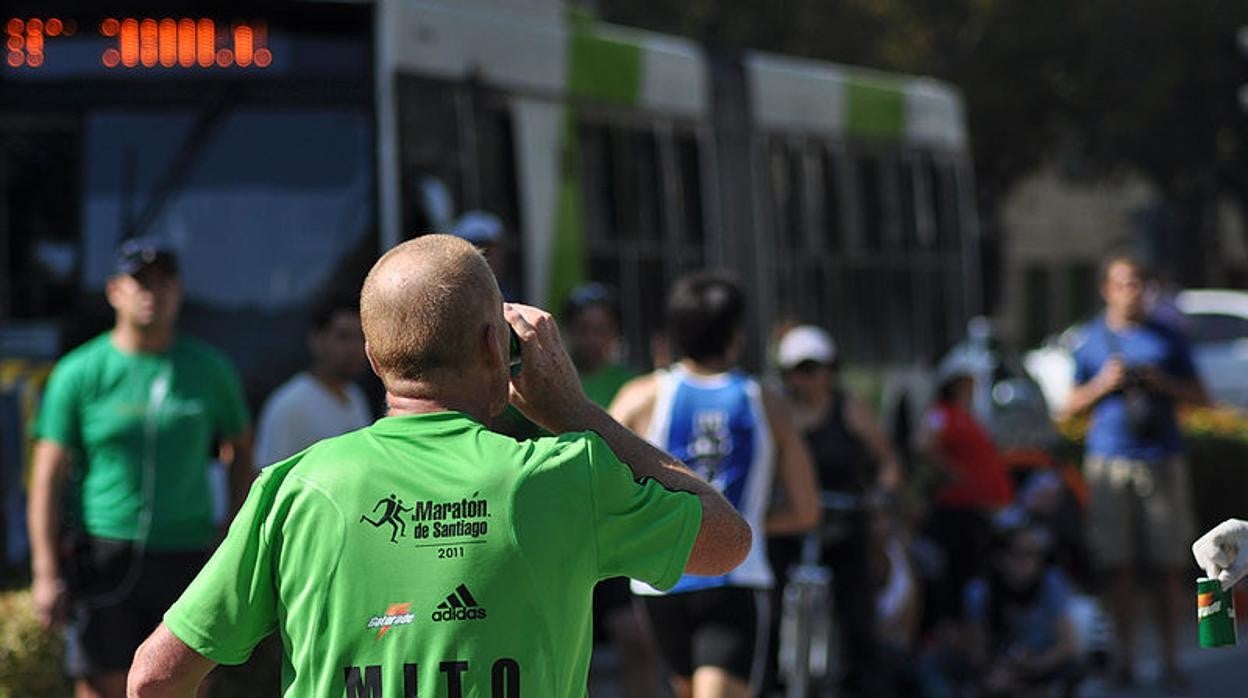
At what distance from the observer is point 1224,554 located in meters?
4.01

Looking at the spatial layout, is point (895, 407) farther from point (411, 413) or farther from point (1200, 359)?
point (411, 413)

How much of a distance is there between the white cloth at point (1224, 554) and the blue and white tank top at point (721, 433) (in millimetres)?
3597

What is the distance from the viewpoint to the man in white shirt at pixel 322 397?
8875 mm

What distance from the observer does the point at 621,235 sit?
14.0 m

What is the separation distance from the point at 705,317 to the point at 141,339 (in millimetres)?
1656

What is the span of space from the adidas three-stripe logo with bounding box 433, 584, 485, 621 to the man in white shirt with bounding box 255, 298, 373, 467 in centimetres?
514

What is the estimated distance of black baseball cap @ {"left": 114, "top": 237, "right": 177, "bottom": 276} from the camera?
26.1ft

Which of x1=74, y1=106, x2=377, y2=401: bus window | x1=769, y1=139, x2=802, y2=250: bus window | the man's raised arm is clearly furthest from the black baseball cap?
x1=769, y1=139, x2=802, y2=250: bus window

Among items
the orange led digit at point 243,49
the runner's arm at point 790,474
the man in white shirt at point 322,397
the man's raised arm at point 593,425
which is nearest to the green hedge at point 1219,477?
the orange led digit at point 243,49

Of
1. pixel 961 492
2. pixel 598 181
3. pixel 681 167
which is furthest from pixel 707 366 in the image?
pixel 681 167

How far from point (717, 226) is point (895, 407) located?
3.41m

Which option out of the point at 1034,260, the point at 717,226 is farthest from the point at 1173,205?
the point at 717,226

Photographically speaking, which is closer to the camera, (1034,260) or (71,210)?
Result: (71,210)

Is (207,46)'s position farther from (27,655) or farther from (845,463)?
(27,655)
